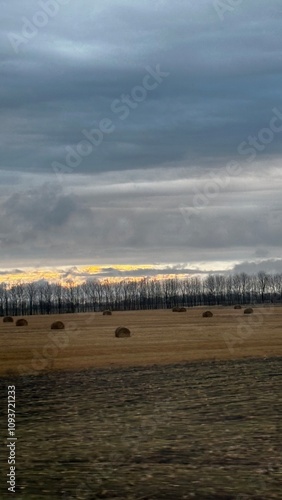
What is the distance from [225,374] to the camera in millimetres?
27906

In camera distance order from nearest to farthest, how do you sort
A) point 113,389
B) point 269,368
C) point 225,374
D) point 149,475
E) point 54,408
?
point 149,475 < point 54,408 < point 113,389 < point 225,374 < point 269,368

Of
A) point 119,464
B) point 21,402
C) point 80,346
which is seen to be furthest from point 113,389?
point 80,346

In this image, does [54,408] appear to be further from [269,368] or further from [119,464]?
[269,368]

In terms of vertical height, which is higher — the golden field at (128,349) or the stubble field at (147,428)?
the golden field at (128,349)

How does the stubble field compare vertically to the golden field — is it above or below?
below

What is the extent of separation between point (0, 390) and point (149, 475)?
1294cm

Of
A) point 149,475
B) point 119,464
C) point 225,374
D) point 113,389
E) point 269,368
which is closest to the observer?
point 149,475
